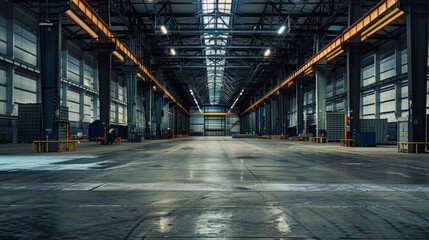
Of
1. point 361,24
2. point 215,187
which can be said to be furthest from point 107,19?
point 215,187

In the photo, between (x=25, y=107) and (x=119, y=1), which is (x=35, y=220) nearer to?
(x=25, y=107)

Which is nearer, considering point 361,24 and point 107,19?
point 361,24

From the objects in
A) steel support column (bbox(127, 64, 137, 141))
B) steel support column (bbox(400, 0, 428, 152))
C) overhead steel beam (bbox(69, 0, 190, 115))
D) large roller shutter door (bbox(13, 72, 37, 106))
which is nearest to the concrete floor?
steel support column (bbox(400, 0, 428, 152))

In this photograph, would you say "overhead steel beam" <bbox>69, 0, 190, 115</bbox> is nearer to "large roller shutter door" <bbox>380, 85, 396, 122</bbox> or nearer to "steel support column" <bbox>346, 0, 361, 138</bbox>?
"steel support column" <bbox>346, 0, 361, 138</bbox>

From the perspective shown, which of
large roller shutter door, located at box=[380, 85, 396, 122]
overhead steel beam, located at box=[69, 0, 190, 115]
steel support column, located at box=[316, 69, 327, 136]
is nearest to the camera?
overhead steel beam, located at box=[69, 0, 190, 115]

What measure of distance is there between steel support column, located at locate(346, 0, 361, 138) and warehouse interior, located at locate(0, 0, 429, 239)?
0.36 ft

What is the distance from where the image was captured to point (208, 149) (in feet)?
88.3

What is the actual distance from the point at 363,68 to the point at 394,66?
8.27 meters

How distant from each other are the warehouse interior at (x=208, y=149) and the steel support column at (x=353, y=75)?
0.36ft

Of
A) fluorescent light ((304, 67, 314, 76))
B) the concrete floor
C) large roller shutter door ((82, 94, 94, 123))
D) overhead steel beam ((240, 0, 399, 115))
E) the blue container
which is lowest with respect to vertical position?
the concrete floor

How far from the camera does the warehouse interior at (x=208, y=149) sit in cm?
537

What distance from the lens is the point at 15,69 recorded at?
32.8m

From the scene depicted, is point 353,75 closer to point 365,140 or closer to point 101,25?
point 365,140

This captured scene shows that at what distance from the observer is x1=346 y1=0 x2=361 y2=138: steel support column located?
95.8 feet
